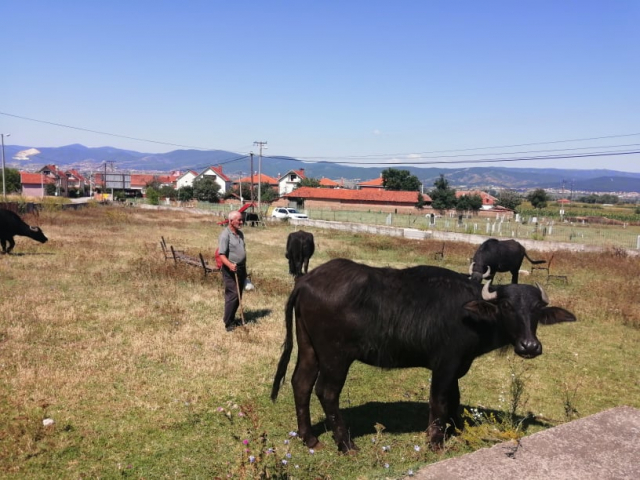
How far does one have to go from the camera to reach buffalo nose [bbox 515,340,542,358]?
461 centimetres

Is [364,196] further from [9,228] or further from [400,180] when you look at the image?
[9,228]

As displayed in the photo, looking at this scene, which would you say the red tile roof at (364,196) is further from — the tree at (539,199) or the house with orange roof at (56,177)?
the house with orange roof at (56,177)

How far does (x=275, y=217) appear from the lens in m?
46.5

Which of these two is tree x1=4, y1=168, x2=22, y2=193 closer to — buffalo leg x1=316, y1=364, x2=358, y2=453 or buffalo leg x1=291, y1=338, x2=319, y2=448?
buffalo leg x1=291, y1=338, x2=319, y2=448

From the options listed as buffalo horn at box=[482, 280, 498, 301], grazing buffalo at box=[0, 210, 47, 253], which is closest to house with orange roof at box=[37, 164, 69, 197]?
grazing buffalo at box=[0, 210, 47, 253]

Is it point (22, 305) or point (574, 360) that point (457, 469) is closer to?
point (574, 360)

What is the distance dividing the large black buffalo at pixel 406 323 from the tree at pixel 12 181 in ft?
317

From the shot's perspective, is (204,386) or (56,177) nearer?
(204,386)

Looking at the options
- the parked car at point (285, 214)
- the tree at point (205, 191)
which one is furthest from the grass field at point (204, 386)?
the tree at point (205, 191)

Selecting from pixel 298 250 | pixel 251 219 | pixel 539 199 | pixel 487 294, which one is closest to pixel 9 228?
pixel 298 250

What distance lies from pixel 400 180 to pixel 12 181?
238 ft

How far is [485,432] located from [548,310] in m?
1.41

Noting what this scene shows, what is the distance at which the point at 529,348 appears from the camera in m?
4.64

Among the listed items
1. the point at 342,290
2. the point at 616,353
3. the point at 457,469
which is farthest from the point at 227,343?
the point at 616,353
